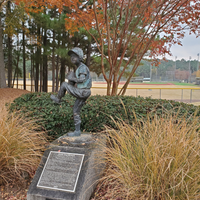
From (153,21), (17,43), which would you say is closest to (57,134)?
(153,21)

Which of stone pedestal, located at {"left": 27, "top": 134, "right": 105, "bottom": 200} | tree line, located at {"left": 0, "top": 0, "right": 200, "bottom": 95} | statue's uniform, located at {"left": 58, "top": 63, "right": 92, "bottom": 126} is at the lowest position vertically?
stone pedestal, located at {"left": 27, "top": 134, "right": 105, "bottom": 200}

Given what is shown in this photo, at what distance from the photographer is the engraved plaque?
263 cm

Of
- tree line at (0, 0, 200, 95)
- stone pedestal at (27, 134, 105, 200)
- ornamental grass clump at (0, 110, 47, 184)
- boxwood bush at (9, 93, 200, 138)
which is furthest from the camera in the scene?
tree line at (0, 0, 200, 95)

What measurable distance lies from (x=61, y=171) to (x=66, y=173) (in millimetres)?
94

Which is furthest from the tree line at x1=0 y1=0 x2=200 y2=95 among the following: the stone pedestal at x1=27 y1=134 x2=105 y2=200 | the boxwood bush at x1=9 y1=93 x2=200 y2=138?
the stone pedestal at x1=27 y1=134 x2=105 y2=200

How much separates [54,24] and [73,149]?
399 inches

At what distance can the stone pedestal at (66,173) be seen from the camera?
257cm

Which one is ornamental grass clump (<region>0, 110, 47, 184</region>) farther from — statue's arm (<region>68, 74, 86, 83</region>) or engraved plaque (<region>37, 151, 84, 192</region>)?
statue's arm (<region>68, 74, 86, 83</region>)

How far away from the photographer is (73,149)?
10.1 feet

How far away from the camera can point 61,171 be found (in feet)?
9.19

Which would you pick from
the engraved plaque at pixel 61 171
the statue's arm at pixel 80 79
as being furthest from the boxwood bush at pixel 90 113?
the engraved plaque at pixel 61 171

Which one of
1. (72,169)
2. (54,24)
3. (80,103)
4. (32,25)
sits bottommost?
(72,169)

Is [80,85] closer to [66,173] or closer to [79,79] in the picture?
[79,79]

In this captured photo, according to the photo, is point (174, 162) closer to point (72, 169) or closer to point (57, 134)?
point (72, 169)
